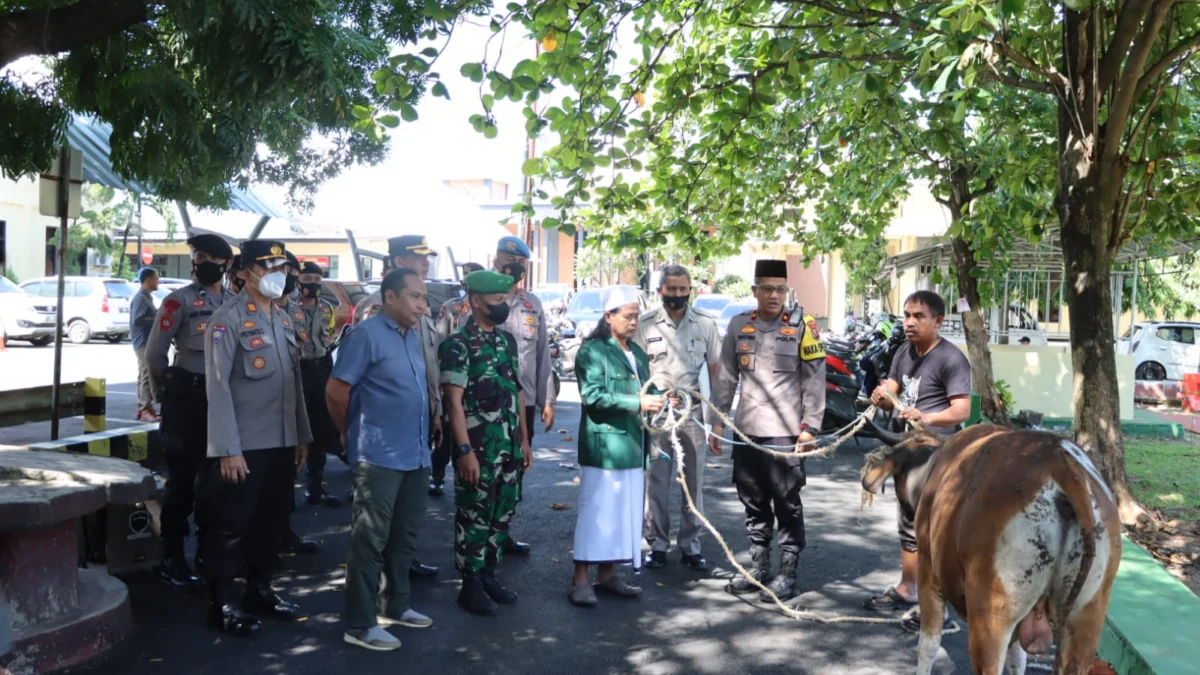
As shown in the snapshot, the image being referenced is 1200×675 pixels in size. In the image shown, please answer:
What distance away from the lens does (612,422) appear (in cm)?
601

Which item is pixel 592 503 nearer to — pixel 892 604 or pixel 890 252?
pixel 892 604

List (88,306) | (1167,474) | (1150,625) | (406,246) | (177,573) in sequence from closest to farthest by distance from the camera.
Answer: (1150,625), (177,573), (406,246), (1167,474), (88,306)

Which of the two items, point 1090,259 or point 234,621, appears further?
point 1090,259

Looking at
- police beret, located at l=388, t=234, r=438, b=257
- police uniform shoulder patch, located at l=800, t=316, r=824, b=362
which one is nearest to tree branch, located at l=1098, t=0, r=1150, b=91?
police uniform shoulder patch, located at l=800, t=316, r=824, b=362

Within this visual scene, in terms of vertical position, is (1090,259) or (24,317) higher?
(1090,259)

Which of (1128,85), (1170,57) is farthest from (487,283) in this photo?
(1170,57)

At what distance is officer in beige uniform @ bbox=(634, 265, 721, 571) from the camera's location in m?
6.79

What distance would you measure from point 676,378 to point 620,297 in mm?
1024

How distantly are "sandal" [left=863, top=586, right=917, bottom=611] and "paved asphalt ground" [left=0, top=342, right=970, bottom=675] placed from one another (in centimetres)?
9

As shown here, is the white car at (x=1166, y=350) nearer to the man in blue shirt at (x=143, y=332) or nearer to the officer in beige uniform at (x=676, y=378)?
the officer in beige uniform at (x=676, y=378)

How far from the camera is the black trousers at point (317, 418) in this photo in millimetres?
8086

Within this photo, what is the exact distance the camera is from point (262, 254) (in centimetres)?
545

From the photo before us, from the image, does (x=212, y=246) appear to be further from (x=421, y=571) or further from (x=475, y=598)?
(x=475, y=598)

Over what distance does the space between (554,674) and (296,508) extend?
4014 millimetres
